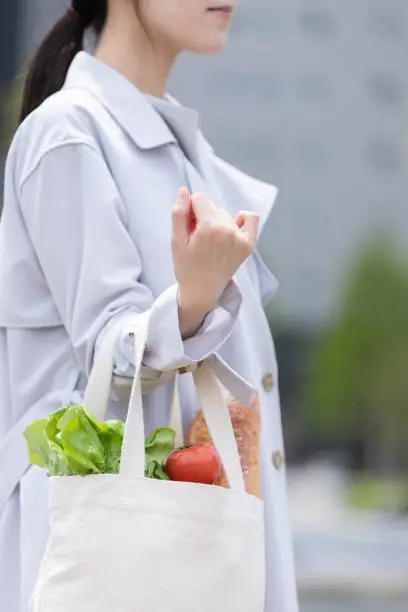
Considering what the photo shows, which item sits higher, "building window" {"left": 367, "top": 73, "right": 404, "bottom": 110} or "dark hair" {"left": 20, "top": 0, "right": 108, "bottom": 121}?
"dark hair" {"left": 20, "top": 0, "right": 108, "bottom": 121}

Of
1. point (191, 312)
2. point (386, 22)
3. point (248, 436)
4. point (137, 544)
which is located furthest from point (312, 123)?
point (137, 544)

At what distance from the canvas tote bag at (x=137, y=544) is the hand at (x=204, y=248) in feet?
0.31

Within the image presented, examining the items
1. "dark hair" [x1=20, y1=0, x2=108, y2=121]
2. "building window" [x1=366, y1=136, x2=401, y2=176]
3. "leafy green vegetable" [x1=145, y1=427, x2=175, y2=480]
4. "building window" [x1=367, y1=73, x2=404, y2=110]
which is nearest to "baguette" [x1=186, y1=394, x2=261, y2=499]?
"leafy green vegetable" [x1=145, y1=427, x2=175, y2=480]

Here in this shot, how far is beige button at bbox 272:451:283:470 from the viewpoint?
72.1 inches

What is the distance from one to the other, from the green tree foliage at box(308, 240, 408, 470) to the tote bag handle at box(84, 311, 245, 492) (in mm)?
33076

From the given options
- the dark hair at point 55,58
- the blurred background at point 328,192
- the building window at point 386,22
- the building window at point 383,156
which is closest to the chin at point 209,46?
the dark hair at point 55,58

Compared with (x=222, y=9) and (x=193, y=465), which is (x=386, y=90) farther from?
(x=193, y=465)

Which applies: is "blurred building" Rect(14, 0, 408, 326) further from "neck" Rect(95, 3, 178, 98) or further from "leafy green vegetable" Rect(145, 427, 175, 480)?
"leafy green vegetable" Rect(145, 427, 175, 480)

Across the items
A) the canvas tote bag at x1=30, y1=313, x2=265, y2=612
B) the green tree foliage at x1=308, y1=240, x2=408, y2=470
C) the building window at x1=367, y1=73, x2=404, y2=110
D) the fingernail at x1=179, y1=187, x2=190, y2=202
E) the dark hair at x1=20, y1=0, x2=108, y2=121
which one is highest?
the fingernail at x1=179, y1=187, x2=190, y2=202

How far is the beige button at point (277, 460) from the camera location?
72.1 inches

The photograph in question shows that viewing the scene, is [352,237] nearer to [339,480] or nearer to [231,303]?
[339,480]

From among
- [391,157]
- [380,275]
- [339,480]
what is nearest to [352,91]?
[391,157]

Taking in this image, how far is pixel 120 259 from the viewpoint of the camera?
5.48ft

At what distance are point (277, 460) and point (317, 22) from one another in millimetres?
43407
